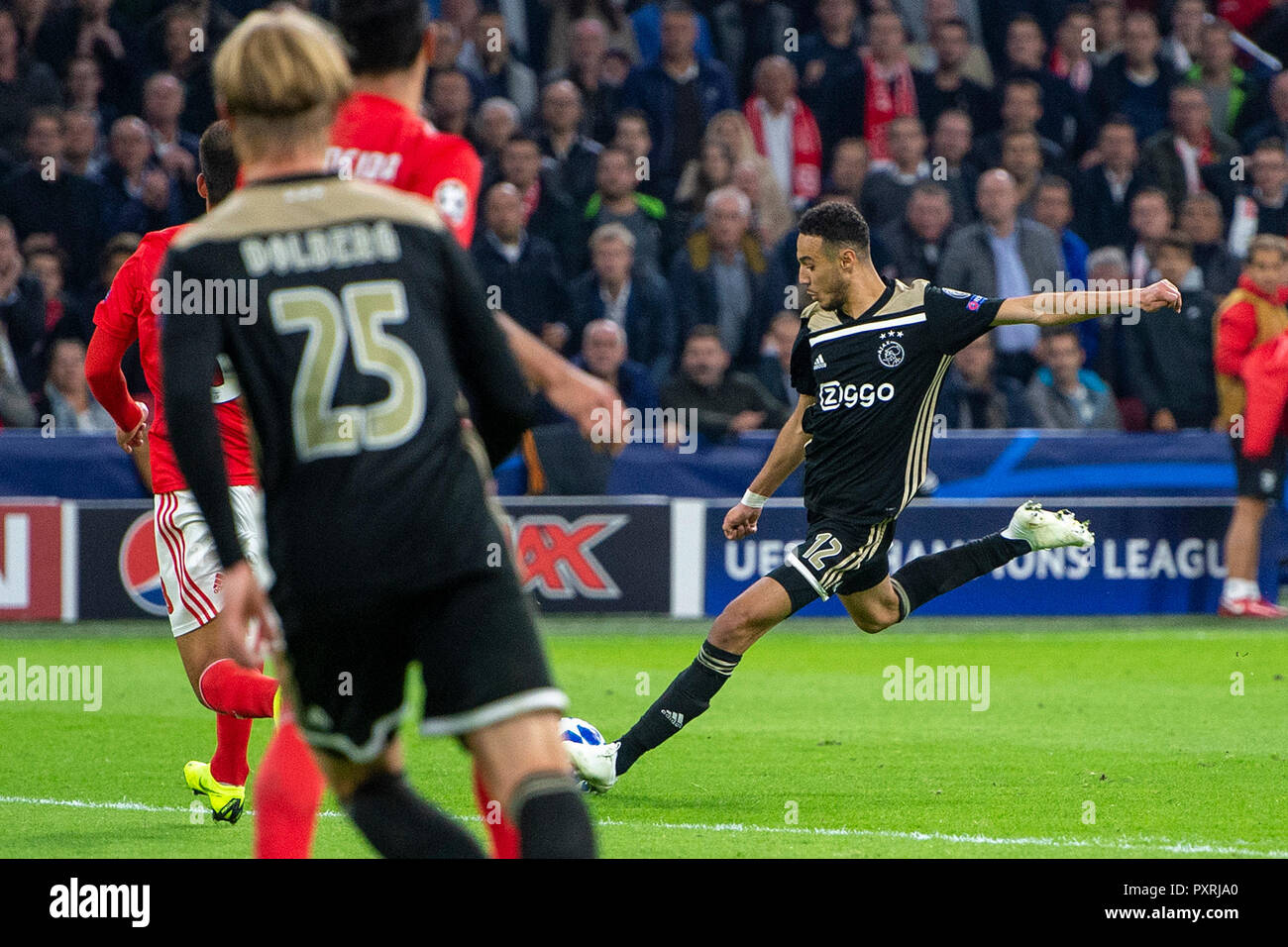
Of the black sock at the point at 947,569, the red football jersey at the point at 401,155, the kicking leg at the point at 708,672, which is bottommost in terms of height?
the kicking leg at the point at 708,672

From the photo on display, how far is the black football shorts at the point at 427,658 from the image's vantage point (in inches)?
137

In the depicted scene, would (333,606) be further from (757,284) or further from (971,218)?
(971,218)

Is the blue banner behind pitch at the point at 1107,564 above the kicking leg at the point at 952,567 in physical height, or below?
below

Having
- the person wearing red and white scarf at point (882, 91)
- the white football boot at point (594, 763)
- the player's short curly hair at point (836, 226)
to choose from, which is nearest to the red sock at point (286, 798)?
the white football boot at point (594, 763)

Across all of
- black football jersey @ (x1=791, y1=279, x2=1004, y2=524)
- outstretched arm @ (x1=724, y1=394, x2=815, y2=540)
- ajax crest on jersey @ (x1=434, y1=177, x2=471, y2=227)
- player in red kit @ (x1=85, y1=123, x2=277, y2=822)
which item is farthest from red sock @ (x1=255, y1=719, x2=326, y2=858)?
black football jersey @ (x1=791, y1=279, x2=1004, y2=524)

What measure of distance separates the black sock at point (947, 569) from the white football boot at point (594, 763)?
61.3 inches

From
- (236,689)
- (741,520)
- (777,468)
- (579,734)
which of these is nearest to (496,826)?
(236,689)

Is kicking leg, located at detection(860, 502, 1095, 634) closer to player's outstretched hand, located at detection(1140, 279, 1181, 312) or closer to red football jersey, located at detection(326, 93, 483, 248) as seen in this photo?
player's outstretched hand, located at detection(1140, 279, 1181, 312)

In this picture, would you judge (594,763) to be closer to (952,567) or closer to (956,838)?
(956,838)

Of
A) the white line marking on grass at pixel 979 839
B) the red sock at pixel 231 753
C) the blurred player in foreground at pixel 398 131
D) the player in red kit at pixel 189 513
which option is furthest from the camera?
the red sock at pixel 231 753

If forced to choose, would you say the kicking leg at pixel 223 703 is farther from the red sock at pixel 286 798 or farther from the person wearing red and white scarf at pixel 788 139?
the person wearing red and white scarf at pixel 788 139

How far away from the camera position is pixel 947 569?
8.21 metres

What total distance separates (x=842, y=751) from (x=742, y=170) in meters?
7.93

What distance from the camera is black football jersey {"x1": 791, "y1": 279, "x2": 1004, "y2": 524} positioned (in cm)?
759
